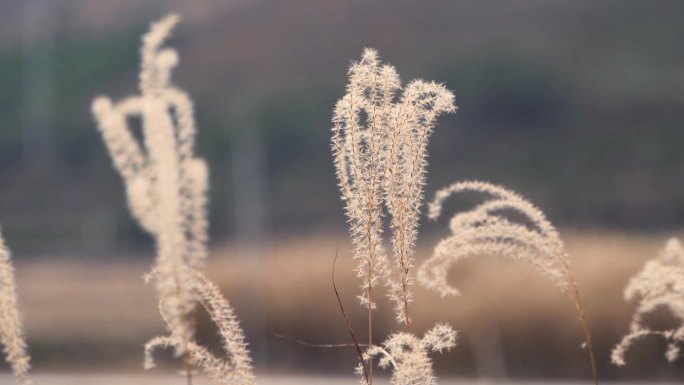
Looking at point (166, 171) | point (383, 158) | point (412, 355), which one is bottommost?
point (412, 355)

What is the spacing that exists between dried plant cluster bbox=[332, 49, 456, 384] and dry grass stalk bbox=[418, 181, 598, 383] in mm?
214

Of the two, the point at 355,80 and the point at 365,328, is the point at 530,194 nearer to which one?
the point at 365,328

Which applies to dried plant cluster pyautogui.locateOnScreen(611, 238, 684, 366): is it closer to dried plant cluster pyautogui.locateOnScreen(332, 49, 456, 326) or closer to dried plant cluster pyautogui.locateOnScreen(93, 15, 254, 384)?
dried plant cluster pyautogui.locateOnScreen(332, 49, 456, 326)

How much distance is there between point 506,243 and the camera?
71.4 inches

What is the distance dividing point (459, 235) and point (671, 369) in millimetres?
9688

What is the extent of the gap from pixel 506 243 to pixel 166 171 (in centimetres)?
74

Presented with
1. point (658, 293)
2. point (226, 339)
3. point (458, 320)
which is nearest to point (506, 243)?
point (658, 293)

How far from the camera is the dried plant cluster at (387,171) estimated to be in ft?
5.08

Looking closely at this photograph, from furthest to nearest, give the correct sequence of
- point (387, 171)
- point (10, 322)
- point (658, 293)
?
point (658, 293) < point (387, 171) < point (10, 322)

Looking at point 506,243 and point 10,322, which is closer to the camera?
point 10,322

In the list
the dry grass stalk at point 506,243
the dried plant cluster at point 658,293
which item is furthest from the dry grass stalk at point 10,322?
the dried plant cluster at point 658,293

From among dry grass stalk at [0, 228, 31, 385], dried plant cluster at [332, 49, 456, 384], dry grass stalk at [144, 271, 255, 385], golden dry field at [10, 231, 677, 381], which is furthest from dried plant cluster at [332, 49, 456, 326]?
golden dry field at [10, 231, 677, 381]

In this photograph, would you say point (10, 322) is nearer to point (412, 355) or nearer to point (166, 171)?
point (166, 171)

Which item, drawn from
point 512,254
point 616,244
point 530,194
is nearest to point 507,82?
point 530,194
